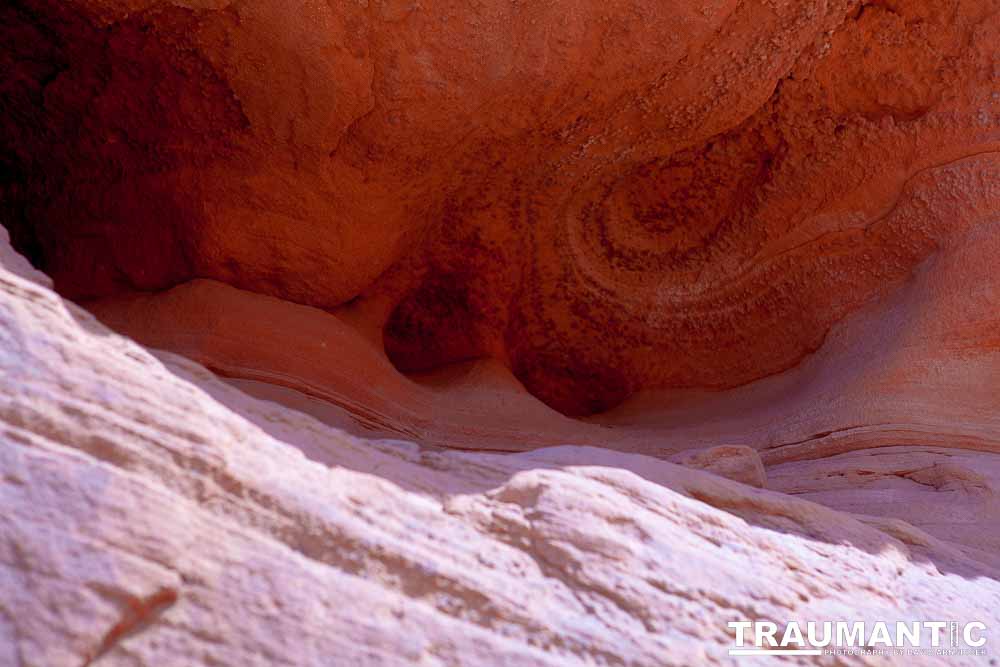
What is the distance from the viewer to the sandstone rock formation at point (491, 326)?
3.75 feet

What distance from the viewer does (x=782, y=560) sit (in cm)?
156

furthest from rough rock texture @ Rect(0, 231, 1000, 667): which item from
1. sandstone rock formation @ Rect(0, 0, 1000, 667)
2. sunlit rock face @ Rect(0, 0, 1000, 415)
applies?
sunlit rock face @ Rect(0, 0, 1000, 415)

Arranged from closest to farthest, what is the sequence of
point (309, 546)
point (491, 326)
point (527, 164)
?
1. point (309, 546)
2. point (527, 164)
3. point (491, 326)

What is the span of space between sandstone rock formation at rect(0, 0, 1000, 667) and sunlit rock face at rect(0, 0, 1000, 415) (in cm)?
1

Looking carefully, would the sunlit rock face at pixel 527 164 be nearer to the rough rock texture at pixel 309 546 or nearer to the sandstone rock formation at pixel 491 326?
the sandstone rock formation at pixel 491 326

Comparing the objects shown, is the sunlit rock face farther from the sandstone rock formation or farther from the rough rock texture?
the rough rock texture

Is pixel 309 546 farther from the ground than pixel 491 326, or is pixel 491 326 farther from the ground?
pixel 491 326

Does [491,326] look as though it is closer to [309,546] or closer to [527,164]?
[527,164]

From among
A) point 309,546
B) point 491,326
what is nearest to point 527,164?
point 491,326

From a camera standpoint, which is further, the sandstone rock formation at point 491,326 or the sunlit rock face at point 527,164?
the sunlit rock face at point 527,164

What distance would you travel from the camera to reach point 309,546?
1175 millimetres

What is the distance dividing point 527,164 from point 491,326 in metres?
0.67

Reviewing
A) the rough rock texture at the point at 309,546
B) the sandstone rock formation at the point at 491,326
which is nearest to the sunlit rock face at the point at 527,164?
the sandstone rock formation at the point at 491,326

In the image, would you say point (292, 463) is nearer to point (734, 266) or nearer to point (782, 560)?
point (782, 560)
